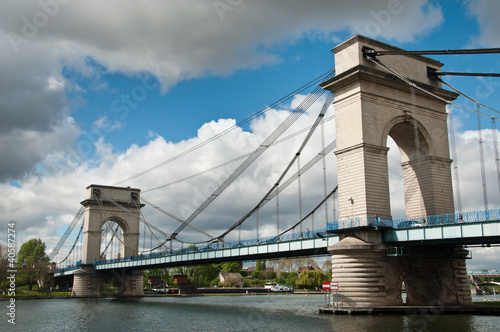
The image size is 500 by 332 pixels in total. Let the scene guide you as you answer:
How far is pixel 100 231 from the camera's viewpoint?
96062 millimetres

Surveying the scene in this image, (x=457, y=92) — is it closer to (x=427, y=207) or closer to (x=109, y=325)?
(x=427, y=207)

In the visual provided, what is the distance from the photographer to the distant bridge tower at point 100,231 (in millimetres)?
90500

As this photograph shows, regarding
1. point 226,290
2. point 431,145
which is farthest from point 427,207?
point 226,290

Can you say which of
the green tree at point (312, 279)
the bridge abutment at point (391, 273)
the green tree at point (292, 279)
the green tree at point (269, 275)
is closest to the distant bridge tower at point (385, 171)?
the bridge abutment at point (391, 273)

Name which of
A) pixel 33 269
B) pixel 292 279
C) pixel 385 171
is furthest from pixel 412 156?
pixel 292 279

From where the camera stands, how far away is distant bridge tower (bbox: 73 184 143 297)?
90.5 m

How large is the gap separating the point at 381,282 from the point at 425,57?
21840 mm

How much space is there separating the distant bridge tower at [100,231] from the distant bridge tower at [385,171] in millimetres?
60388

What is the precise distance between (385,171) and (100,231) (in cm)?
6849

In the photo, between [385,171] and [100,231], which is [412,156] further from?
[100,231]

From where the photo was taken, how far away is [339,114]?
43312 mm

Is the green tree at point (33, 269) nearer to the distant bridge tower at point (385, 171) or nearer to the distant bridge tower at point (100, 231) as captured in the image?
the distant bridge tower at point (100, 231)

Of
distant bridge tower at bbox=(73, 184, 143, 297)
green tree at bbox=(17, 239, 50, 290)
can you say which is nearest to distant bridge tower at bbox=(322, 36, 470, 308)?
distant bridge tower at bbox=(73, 184, 143, 297)

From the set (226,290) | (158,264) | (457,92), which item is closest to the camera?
(457,92)
